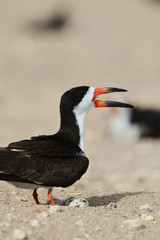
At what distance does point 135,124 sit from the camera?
1512 centimetres

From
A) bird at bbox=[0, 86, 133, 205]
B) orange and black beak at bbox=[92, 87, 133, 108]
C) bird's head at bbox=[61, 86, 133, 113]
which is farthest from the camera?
orange and black beak at bbox=[92, 87, 133, 108]

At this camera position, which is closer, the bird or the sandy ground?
the sandy ground

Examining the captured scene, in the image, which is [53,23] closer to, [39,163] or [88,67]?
[88,67]

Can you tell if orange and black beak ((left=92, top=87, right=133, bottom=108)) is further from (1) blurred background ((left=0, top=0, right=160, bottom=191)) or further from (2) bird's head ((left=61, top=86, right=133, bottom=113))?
(1) blurred background ((left=0, top=0, right=160, bottom=191))

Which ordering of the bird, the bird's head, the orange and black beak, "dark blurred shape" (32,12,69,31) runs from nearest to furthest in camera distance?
the bird → the bird's head → the orange and black beak → "dark blurred shape" (32,12,69,31)

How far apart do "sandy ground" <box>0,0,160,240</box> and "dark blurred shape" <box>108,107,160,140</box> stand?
1.02 ft

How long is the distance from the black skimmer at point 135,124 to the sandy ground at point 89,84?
308 millimetres

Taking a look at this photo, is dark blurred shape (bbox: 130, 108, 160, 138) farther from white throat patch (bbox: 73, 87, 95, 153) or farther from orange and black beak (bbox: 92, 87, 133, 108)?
white throat patch (bbox: 73, 87, 95, 153)

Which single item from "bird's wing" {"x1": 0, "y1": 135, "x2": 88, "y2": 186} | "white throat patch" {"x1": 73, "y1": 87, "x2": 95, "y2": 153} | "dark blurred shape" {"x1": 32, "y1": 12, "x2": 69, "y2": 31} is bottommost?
"bird's wing" {"x1": 0, "y1": 135, "x2": 88, "y2": 186}

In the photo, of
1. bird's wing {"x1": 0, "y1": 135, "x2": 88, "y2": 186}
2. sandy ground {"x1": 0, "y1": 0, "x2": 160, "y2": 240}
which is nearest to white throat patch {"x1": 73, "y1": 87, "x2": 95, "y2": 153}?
bird's wing {"x1": 0, "y1": 135, "x2": 88, "y2": 186}

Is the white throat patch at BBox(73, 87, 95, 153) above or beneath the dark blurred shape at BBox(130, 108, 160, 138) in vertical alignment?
above

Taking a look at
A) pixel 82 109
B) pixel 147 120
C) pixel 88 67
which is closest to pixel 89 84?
pixel 88 67

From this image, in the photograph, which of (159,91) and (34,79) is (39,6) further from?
(159,91)

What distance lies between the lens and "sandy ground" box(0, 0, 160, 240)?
4.52 metres
